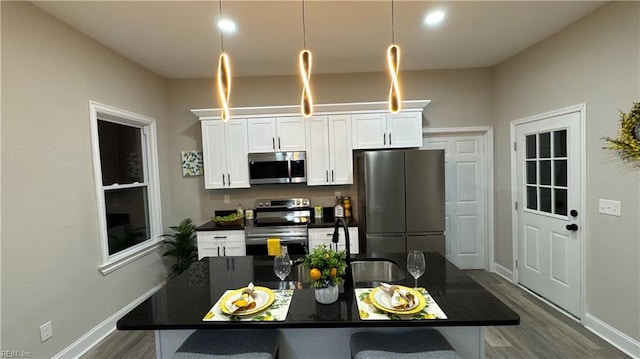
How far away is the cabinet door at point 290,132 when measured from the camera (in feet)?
11.8

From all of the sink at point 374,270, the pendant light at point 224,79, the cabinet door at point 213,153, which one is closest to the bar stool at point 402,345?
the sink at point 374,270

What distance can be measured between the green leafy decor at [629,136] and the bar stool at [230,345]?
9.24ft

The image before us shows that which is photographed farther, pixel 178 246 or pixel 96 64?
pixel 178 246

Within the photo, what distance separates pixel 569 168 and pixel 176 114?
180 inches

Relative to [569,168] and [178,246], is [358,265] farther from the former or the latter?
[178,246]

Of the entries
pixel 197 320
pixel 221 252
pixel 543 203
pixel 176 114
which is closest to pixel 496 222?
pixel 543 203

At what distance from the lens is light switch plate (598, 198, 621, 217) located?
7.55ft

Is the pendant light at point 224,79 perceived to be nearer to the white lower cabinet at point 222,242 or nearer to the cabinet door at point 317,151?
the cabinet door at point 317,151

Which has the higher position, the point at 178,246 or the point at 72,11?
the point at 72,11

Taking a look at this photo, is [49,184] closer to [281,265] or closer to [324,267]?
[281,265]

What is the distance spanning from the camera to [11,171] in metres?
1.92

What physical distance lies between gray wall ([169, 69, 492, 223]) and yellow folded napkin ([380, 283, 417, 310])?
254cm

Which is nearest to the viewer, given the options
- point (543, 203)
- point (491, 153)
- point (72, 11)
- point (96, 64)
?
point (72, 11)

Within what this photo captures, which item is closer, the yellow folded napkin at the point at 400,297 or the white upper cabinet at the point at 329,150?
the yellow folded napkin at the point at 400,297
